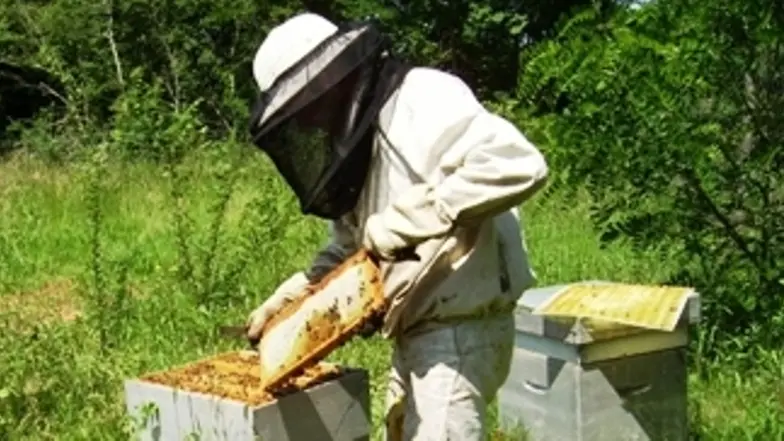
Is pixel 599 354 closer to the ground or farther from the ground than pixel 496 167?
closer to the ground

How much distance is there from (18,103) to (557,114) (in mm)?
13108

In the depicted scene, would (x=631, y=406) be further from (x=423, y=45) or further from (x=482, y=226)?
(x=423, y=45)

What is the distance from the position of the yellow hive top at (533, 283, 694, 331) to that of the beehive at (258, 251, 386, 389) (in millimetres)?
1433

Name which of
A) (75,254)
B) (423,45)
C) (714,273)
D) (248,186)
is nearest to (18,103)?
(423,45)

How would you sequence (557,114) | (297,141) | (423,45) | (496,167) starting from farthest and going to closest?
(423,45) → (557,114) → (297,141) → (496,167)

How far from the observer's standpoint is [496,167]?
267 centimetres

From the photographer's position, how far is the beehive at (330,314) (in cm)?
280

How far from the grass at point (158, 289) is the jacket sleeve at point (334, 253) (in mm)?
875

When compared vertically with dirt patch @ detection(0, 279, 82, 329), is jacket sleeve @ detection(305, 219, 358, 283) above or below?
above

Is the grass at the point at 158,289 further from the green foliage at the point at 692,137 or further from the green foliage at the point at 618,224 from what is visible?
the green foliage at the point at 692,137

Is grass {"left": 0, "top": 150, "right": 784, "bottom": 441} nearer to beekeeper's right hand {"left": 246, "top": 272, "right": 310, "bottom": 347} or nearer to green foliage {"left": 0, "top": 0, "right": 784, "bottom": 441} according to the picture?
green foliage {"left": 0, "top": 0, "right": 784, "bottom": 441}

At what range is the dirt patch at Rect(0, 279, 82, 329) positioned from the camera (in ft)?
18.9

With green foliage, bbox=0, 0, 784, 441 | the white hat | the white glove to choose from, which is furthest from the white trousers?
green foliage, bbox=0, 0, 784, 441

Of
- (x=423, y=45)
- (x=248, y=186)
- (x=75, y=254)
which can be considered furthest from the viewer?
(x=423, y=45)
